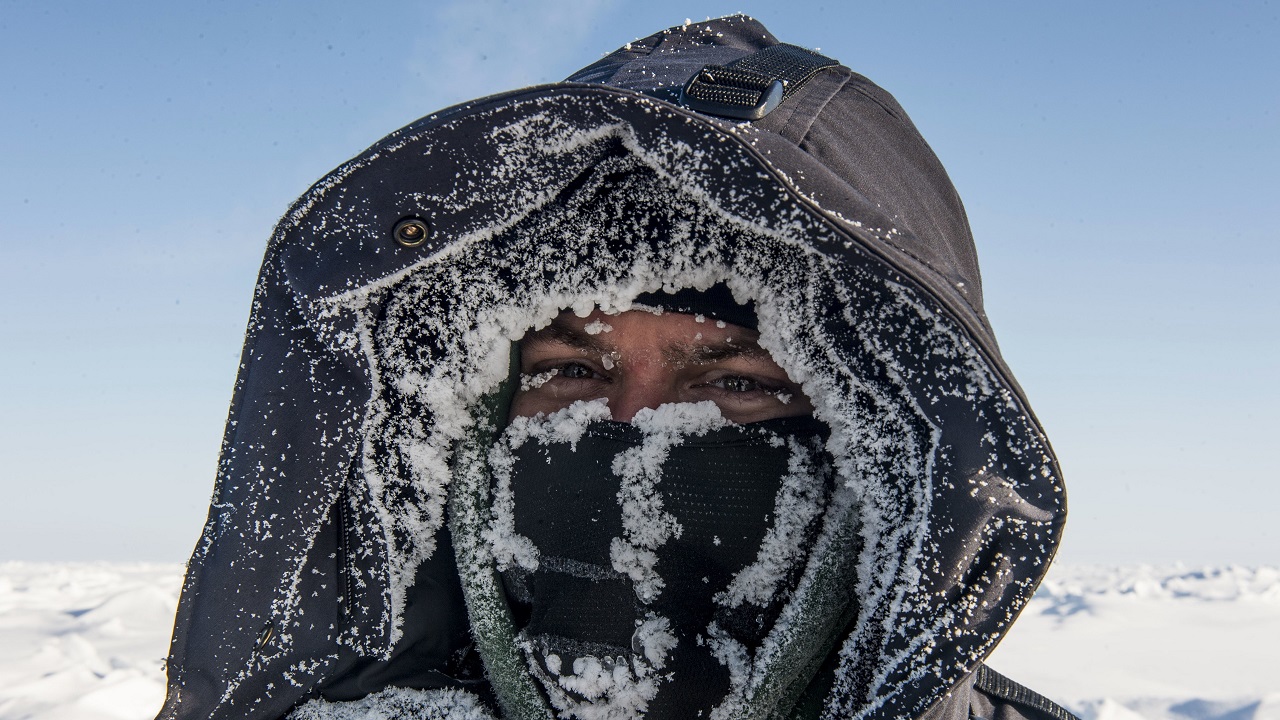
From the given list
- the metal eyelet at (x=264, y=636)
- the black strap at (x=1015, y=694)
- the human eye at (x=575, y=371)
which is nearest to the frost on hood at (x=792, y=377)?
the human eye at (x=575, y=371)

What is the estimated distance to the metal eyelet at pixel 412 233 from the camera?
3.63 feet

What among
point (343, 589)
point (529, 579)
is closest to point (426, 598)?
point (343, 589)

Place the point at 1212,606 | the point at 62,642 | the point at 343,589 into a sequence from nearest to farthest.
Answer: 1. the point at 343,589
2. the point at 62,642
3. the point at 1212,606

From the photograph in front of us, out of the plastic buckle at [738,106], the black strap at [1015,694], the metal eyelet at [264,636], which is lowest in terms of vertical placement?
the metal eyelet at [264,636]

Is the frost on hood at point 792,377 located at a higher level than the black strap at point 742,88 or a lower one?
lower

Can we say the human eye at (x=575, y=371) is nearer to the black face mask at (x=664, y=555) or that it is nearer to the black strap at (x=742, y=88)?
the black face mask at (x=664, y=555)

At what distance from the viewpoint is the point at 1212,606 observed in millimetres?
8453

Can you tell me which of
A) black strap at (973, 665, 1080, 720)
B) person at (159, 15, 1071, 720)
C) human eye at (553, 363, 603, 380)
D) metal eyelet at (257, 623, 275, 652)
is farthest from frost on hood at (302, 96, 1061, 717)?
black strap at (973, 665, 1080, 720)

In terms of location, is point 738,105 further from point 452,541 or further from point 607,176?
point 452,541

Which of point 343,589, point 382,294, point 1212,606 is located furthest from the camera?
point 1212,606

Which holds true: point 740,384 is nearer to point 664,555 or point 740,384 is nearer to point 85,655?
point 664,555

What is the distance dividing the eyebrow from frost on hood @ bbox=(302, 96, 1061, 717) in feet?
0.16

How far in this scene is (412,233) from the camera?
111 centimetres

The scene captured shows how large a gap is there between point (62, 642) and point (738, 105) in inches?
329
